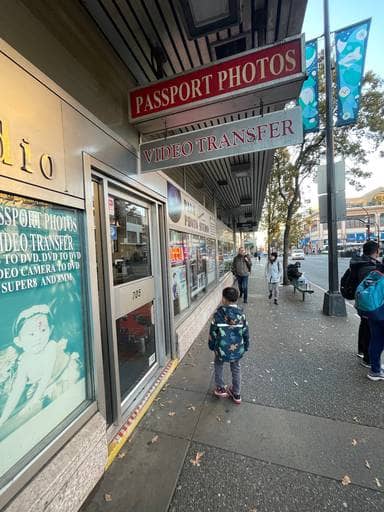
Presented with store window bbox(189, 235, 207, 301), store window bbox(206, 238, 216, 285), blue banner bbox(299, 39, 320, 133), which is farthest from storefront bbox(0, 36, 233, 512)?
store window bbox(206, 238, 216, 285)

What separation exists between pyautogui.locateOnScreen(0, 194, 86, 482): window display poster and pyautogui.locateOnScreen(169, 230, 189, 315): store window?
7.81 feet

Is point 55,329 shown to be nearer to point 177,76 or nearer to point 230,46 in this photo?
point 177,76

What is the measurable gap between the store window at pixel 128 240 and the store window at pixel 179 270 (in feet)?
2.77

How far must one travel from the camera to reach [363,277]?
11.9 ft

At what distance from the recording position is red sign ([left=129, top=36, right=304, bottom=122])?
2023 millimetres

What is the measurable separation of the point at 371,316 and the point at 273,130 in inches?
103

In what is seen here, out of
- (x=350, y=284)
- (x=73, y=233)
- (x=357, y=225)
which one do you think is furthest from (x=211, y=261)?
(x=357, y=225)

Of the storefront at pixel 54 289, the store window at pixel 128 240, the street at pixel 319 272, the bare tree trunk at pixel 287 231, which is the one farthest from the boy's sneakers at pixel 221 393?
the street at pixel 319 272

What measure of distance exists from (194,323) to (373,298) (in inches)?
121

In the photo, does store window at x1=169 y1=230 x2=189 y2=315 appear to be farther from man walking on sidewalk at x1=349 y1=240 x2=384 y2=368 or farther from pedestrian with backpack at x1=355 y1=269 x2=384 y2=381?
man walking on sidewalk at x1=349 y1=240 x2=384 y2=368

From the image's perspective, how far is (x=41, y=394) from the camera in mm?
1610

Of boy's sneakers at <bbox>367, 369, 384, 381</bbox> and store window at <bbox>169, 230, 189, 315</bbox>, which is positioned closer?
boy's sneakers at <bbox>367, 369, 384, 381</bbox>

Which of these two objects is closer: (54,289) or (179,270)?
(54,289)

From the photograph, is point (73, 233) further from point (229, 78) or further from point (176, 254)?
point (176, 254)
